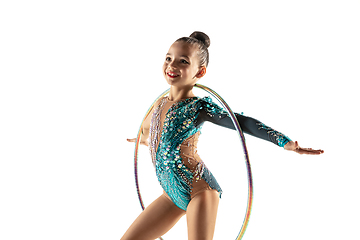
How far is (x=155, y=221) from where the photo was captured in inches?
116

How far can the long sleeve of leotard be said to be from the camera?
2.43 metres

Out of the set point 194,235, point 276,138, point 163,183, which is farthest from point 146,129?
point 276,138

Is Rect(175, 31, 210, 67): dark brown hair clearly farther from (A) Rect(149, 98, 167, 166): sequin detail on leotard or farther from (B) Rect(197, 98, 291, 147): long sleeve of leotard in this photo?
(A) Rect(149, 98, 167, 166): sequin detail on leotard

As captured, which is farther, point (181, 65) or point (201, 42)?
point (201, 42)

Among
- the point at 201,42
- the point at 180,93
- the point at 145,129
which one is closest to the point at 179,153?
the point at 180,93

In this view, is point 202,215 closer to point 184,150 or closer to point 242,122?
point 184,150

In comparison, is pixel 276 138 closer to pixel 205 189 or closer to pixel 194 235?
pixel 205 189

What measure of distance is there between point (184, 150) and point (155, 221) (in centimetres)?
60

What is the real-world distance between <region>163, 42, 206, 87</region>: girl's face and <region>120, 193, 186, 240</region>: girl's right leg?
935 mm

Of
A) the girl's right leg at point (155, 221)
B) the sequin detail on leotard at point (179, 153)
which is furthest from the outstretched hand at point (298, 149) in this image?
the girl's right leg at point (155, 221)

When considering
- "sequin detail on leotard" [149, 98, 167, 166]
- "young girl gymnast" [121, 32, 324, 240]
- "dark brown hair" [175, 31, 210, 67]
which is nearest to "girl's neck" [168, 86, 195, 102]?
"young girl gymnast" [121, 32, 324, 240]

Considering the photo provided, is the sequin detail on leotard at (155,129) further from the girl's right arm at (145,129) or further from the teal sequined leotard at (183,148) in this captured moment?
the girl's right arm at (145,129)

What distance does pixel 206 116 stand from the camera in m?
2.79

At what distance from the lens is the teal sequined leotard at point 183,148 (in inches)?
109
